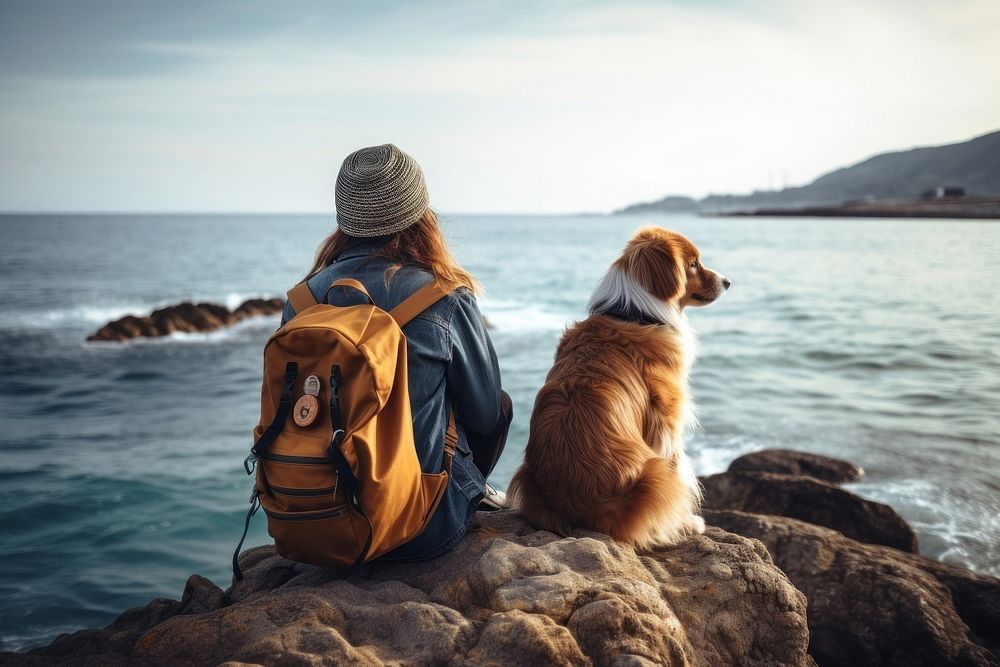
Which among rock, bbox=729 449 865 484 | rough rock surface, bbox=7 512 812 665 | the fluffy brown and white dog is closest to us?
rough rock surface, bbox=7 512 812 665

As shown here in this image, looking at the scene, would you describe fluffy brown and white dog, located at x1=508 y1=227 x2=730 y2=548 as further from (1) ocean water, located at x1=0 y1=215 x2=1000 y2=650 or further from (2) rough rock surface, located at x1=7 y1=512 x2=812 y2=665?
(1) ocean water, located at x1=0 y1=215 x2=1000 y2=650

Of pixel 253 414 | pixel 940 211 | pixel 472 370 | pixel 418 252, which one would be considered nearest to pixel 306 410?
pixel 472 370

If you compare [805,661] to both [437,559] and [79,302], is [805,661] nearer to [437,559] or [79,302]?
[437,559]

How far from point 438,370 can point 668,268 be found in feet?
5.56

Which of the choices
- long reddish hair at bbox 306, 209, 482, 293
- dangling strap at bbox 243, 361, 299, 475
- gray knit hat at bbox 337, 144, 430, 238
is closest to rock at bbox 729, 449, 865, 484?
long reddish hair at bbox 306, 209, 482, 293

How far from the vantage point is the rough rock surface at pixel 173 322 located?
53.1ft

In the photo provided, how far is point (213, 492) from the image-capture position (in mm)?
7473

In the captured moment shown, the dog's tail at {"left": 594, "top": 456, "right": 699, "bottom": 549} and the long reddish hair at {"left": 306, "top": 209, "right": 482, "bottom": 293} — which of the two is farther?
the dog's tail at {"left": 594, "top": 456, "right": 699, "bottom": 549}

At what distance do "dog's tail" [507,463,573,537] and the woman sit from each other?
1.02 feet

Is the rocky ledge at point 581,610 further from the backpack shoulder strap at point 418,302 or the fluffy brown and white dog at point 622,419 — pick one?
the backpack shoulder strap at point 418,302

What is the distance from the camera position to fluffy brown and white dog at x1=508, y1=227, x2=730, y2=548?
335 cm

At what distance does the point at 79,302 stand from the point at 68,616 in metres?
21.0

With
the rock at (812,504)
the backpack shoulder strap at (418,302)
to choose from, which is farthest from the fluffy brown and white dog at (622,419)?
the rock at (812,504)

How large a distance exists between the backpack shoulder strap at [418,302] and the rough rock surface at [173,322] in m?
15.5
